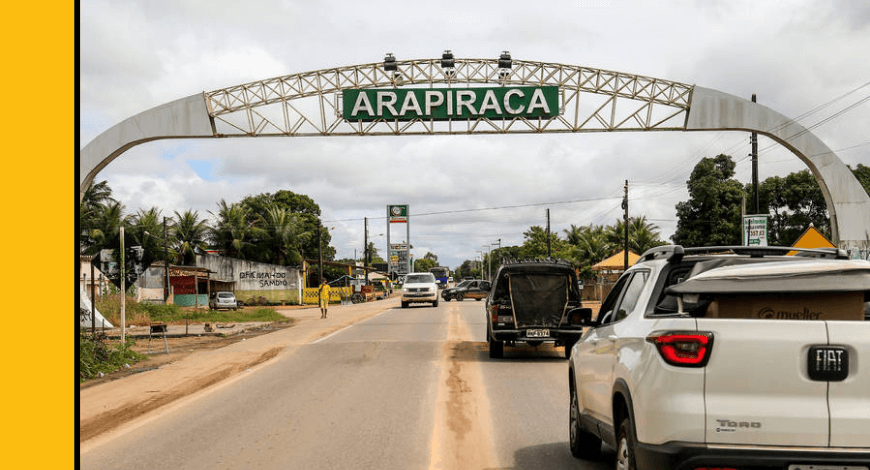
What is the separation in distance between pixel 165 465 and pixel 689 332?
5.01 m

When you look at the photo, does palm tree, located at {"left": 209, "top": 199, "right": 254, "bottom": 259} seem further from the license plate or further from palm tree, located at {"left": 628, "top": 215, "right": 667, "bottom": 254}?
the license plate

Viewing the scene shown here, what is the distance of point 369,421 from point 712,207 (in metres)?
58.2

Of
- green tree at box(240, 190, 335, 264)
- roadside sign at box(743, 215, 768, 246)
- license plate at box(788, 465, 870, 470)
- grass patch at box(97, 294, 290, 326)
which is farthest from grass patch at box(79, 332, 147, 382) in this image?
green tree at box(240, 190, 335, 264)

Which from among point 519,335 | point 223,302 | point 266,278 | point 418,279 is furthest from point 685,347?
point 266,278

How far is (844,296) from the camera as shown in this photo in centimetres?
484

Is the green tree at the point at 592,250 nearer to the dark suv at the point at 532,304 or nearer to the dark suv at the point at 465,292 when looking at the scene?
the dark suv at the point at 465,292

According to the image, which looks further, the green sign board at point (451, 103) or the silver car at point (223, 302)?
the silver car at point (223, 302)

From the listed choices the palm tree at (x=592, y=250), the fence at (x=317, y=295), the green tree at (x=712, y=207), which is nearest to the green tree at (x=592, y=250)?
the palm tree at (x=592, y=250)

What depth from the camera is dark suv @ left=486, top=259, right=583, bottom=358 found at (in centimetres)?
1700

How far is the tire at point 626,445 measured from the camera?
515 centimetres

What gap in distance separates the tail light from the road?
288 centimetres

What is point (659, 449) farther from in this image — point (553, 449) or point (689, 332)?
point (553, 449)

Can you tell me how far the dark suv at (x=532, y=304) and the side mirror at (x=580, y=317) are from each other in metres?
9.31

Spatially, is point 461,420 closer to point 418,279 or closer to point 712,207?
point 418,279
